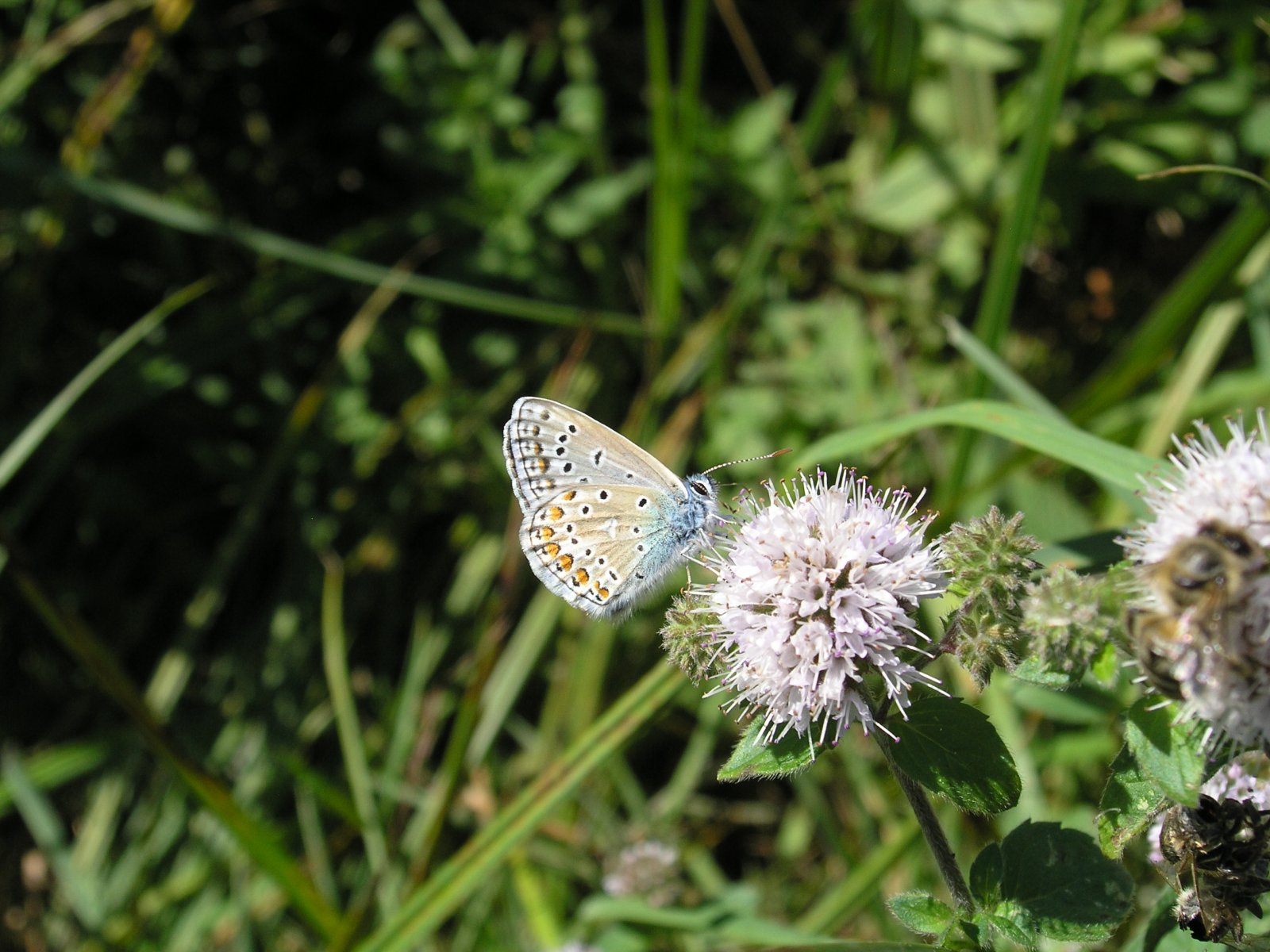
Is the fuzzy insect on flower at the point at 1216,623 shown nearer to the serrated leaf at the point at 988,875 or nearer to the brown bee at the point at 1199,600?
the brown bee at the point at 1199,600

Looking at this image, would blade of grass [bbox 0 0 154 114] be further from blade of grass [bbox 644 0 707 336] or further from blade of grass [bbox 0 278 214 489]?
blade of grass [bbox 644 0 707 336]

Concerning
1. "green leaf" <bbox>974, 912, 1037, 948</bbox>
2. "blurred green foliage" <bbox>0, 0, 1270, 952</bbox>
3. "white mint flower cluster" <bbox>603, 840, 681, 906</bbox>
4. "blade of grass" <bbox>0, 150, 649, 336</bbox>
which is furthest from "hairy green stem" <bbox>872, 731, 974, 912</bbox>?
"blade of grass" <bbox>0, 150, 649, 336</bbox>

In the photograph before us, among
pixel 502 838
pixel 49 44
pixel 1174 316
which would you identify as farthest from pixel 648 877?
pixel 49 44

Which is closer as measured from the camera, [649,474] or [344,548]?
[649,474]

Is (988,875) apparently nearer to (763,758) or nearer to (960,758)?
(960,758)

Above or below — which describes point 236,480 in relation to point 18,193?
below

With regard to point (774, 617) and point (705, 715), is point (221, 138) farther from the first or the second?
point (774, 617)

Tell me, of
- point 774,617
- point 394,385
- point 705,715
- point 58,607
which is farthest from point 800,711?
point 394,385
